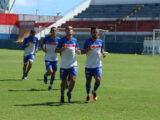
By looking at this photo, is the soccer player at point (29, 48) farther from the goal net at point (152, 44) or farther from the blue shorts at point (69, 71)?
the goal net at point (152, 44)

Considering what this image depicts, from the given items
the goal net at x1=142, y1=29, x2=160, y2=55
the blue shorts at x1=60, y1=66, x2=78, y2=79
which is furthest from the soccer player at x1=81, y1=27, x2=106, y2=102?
the goal net at x1=142, y1=29, x2=160, y2=55

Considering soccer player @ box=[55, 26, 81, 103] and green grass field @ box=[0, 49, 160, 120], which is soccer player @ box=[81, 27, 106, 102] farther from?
green grass field @ box=[0, 49, 160, 120]

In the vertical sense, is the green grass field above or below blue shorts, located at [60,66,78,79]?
below

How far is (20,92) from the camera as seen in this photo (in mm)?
13555

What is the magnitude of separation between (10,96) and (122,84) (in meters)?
5.61

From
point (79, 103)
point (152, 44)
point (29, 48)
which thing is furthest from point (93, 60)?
point (152, 44)

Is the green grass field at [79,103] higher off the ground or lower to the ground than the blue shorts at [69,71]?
lower

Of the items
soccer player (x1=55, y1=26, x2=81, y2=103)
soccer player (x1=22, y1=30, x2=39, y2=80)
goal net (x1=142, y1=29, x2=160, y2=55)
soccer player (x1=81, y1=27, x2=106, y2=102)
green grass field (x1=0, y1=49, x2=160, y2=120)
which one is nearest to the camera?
green grass field (x1=0, y1=49, x2=160, y2=120)

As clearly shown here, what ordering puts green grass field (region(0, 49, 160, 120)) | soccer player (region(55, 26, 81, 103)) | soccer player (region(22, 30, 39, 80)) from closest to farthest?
green grass field (region(0, 49, 160, 120))
soccer player (region(55, 26, 81, 103))
soccer player (region(22, 30, 39, 80))

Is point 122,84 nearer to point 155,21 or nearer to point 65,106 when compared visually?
point 65,106

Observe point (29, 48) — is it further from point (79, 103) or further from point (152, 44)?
point (152, 44)

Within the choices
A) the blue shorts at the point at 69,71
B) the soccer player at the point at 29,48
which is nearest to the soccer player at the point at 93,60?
the blue shorts at the point at 69,71

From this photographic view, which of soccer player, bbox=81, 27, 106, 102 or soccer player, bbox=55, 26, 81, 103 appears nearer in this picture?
soccer player, bbox=55, 26, 81, 103

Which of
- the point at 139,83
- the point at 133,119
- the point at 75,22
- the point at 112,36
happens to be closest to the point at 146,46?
the point at 112,36
